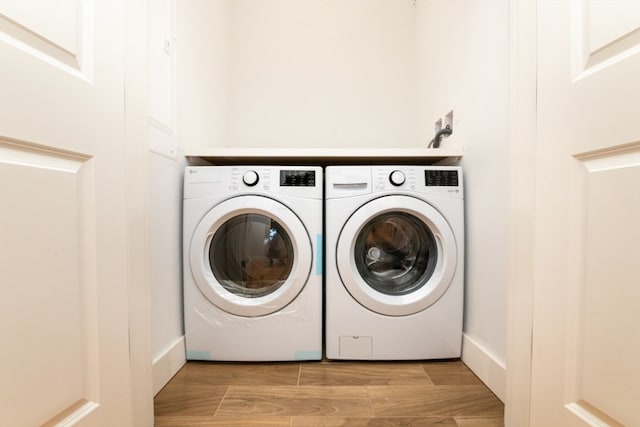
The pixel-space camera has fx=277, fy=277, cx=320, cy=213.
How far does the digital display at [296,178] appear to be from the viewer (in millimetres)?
1167

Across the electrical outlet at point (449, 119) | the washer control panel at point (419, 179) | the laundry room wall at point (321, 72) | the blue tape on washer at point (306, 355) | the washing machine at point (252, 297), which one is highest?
the laundry room wall at point (321, 72)

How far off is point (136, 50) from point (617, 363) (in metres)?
1.31

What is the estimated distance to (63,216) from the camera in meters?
0.56

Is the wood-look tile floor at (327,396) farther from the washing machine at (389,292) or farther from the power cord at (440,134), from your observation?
the power cord at (440,134)

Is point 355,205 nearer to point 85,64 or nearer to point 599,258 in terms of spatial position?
point 599,258

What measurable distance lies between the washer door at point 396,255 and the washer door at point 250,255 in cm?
20

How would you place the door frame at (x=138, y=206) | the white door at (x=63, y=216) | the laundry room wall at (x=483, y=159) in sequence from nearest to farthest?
the white door at (x=63, y=216) → the door frame at (x=138, y=206) → the laundry room wall at (x=483, y=159)

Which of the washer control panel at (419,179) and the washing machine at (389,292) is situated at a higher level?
the washer control panel at (419,179)

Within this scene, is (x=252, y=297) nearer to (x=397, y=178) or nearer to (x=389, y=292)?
(x=389, y=292)

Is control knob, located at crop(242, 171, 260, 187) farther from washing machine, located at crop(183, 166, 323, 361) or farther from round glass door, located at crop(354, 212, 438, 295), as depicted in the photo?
Result: round glass door, located at crop(354, 212, 438, 295)

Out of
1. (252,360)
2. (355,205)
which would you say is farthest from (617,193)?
(252,360)

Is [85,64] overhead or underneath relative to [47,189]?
overhead

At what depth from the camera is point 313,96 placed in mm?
1966

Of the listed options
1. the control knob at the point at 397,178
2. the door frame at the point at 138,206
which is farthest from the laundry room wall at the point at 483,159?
the door frame at the point at 138,206
